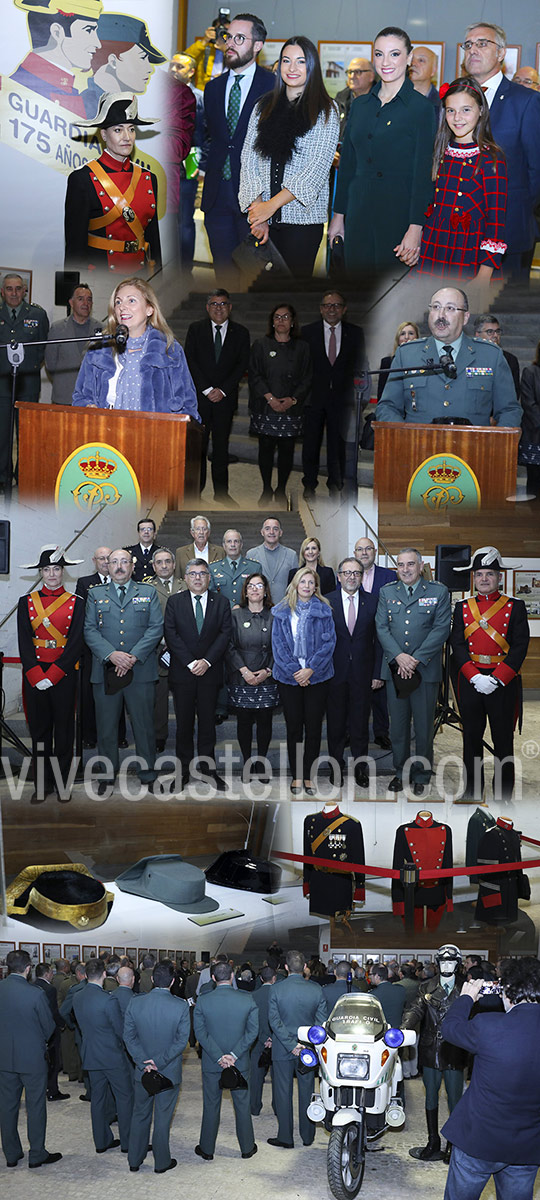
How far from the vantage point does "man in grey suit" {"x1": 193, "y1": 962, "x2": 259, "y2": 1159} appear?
5973 millimetres

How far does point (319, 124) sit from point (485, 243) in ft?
4.50

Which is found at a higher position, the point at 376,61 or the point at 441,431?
the point at 376,61

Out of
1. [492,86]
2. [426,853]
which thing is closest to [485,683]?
[426,853]

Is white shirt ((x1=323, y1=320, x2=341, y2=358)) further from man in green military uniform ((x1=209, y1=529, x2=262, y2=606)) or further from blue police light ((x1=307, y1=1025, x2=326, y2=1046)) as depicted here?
blue police light ((x1=307, y1=1025, x2=326, y2=1046))

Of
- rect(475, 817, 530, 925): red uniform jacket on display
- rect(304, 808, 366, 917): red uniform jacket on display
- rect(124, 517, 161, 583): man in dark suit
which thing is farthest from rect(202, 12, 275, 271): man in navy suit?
rect(475, 817, 530, 925): red uniform jacket on display

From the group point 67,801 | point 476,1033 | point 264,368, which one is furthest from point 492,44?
point 476,1033

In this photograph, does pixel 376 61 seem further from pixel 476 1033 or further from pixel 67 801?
pixel 476 1033

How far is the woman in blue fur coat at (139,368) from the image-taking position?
8.73 m

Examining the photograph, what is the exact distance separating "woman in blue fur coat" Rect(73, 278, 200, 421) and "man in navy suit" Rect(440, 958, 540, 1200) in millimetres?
4943

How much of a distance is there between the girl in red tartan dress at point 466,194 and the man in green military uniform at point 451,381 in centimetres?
95

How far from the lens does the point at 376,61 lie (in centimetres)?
959

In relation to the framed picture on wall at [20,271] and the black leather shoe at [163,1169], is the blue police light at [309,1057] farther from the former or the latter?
the framed picture on wall at [20,271]

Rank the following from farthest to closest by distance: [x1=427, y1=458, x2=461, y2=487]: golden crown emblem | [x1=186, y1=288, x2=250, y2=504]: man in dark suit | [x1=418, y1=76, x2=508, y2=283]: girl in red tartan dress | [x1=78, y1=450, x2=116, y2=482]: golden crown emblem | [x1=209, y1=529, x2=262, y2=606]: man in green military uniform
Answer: [x1=186, y1=288, x2=250, y2=504]: man in dark suit < [x1=418, y1=76, x2=508, y2=283]: girl in red tartan dress < [x1=427, y1=458, x2=461, y2=487]: golden crown emblem < [x1=78, y1=450, x2=116, y2=482]: golden crown emblem < [x1=209, y1=529, x2=262, y2=606]: man in green military uniform

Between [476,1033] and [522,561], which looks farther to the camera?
[522,561]
